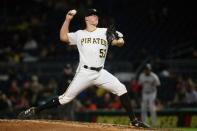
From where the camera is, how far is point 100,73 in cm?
987

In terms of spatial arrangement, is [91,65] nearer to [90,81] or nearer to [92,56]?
[92,56]

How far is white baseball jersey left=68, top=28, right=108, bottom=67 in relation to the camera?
9.82 meters

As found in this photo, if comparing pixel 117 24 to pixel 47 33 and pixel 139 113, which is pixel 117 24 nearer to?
pixel 47 33

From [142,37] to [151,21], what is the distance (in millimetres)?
1199

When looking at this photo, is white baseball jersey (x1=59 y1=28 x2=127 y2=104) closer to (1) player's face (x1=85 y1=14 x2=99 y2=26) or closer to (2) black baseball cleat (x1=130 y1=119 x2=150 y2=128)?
(1) player's face (x1=85 y1=14 x2=99 y2=26)

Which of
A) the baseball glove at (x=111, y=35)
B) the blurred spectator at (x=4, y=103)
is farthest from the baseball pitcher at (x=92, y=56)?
the blurred spectator at (x=4, y=103)

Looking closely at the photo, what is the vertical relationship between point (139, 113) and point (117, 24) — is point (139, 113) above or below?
below

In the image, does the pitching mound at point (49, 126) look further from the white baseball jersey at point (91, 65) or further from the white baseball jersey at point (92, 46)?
the white baseball jersey at point (92, 46)

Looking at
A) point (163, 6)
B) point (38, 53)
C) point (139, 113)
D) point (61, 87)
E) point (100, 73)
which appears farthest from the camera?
point (163, 6)

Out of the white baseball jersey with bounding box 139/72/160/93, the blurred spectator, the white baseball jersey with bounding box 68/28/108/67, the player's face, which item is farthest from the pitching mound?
the white baseball jersey with bounding box 139/72/160/93

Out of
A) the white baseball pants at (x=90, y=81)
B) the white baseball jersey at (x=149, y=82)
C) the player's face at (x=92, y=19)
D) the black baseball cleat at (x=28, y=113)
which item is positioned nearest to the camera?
the white baseball pants at (x=90, y=81)

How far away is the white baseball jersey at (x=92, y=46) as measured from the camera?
387 inches

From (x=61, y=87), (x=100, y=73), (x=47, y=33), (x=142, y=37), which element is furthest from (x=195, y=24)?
(x=100, y=73)

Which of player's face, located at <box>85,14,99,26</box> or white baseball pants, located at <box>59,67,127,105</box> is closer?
white baseball pants, located at <box>59,67,127,105</box>
